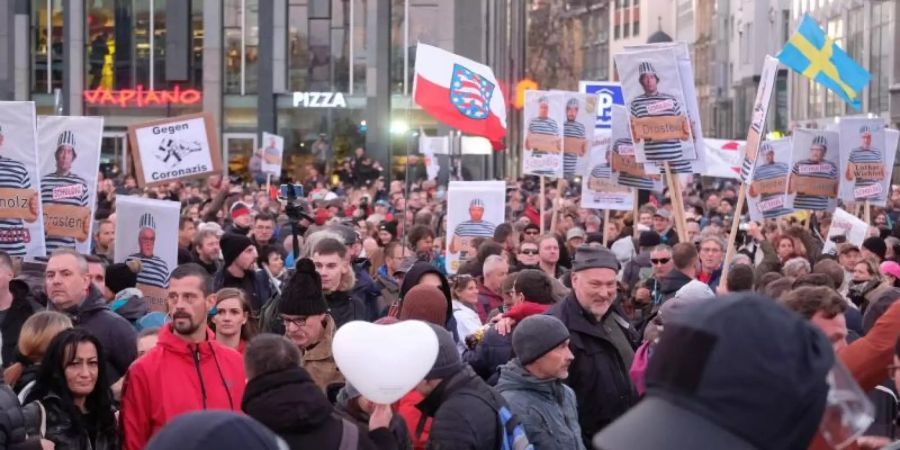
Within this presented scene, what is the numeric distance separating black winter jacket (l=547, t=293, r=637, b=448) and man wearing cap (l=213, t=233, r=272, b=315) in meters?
3.78

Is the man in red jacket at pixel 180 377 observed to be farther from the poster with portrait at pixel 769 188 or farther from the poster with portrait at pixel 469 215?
the poster with portrait at pixel 769 188

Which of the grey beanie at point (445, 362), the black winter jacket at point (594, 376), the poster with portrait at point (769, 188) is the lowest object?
the black winter jacket at point (594, 376)

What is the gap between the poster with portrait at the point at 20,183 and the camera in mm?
11258

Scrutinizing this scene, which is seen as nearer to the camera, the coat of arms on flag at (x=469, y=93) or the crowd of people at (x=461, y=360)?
the crowd of people at (x=461, y=360)

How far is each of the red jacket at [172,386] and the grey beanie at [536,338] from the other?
3.66 ft

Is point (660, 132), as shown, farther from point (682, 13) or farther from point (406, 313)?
point (682, 13)

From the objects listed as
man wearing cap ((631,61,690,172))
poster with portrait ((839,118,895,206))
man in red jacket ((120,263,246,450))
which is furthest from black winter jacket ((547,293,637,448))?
poster with portrait ((839,118,895,206))

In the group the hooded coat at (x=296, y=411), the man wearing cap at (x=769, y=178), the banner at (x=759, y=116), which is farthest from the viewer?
the man wearing cap at (x=769, y=178)

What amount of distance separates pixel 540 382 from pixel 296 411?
194 cm

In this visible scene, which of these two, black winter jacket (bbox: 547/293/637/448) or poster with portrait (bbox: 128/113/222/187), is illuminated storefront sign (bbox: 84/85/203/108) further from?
black winter jacket (bbox: 547/293/637/448)

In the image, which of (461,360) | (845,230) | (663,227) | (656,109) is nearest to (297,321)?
(461,360)

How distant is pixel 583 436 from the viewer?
7688 millimetres

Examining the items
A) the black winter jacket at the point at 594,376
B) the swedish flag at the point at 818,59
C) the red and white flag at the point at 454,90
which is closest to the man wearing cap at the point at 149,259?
the black winter jacket at the point at 594,376

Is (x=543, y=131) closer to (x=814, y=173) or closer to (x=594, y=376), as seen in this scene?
(x=814, y=173)
